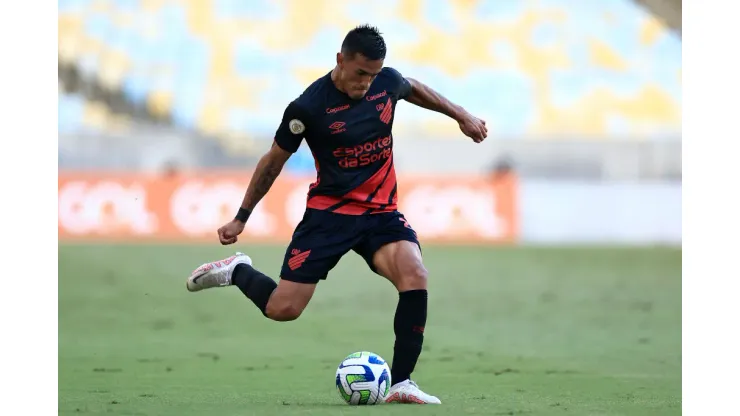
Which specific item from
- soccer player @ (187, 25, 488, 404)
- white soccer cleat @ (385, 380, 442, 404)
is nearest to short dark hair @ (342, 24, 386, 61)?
soccer player @ (187, 25, 488, 404)

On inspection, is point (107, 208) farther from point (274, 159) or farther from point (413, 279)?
point (413, 279)

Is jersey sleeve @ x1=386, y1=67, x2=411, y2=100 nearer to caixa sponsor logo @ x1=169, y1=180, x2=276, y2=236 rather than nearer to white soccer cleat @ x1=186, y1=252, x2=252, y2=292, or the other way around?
white soccer cleat @ x1=186, y1=252, x2=252, y2=292

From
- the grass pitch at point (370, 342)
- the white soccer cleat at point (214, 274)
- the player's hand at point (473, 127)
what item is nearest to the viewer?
the grass pitch at point (370, 342)

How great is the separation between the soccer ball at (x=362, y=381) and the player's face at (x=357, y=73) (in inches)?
62.7

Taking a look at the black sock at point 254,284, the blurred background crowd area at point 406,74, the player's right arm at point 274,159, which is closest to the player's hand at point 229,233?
the player's right arm at point 274,159

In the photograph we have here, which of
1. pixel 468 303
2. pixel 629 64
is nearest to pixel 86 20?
pixel 629 64

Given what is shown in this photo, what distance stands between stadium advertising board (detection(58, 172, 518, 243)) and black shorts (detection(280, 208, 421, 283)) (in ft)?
61.1

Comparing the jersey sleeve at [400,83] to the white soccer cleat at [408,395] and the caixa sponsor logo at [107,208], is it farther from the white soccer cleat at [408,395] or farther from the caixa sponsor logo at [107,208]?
the caixa sponsor logo at [107,208]

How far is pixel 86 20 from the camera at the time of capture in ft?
109

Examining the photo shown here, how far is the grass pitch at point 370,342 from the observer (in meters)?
6.72

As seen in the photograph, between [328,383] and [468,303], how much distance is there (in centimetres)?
654

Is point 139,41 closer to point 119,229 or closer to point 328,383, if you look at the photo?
point 119,229

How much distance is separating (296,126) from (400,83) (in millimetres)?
783

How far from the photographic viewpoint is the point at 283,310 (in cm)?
704
